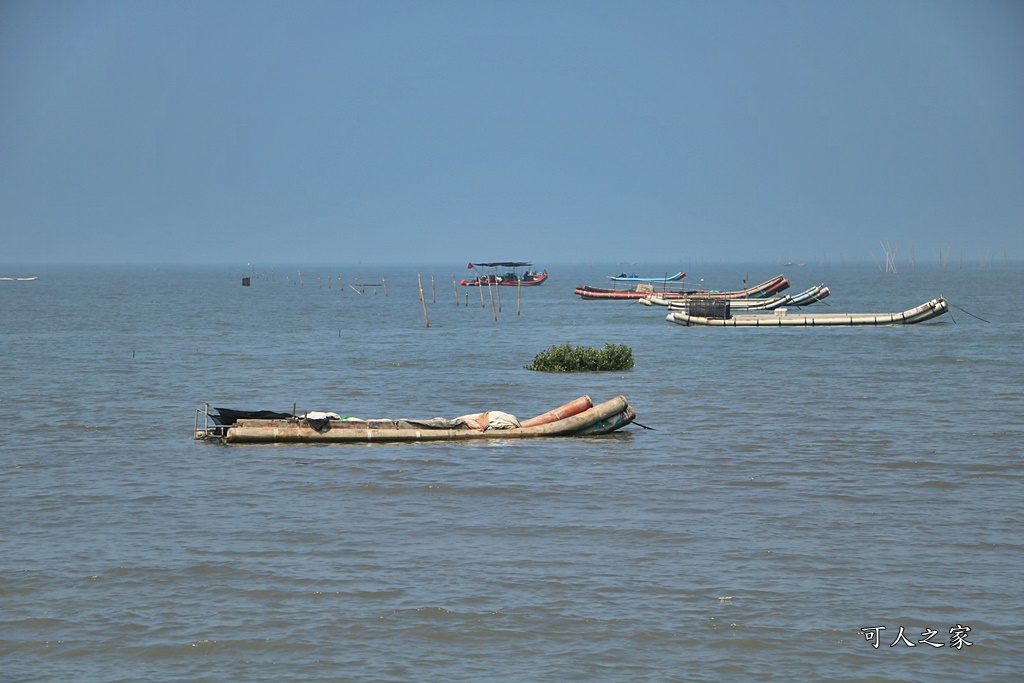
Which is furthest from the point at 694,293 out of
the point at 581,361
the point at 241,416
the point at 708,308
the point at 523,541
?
the point at 523,541

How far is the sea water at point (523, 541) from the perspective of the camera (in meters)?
14.1

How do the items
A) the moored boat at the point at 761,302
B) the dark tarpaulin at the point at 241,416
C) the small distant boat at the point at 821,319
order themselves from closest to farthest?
the dark tarpaulin at the point at 241,416
the small distant boat at the point at 821,319
the moored boat at the point at 761,302

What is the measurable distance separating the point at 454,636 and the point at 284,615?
258 centimetres

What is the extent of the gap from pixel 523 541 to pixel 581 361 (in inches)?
1128

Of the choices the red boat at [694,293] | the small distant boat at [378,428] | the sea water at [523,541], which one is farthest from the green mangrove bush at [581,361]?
the red boat at [694,293]

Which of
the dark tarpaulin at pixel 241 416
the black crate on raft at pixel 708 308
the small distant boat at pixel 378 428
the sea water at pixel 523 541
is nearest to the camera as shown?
the sea water at pixel 523 541

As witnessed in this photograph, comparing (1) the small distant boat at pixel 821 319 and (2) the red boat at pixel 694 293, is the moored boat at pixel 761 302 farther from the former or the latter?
(1) the small distant boat at pixel 821 319

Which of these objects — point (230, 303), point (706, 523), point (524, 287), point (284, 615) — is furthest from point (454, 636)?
point (524, 287)

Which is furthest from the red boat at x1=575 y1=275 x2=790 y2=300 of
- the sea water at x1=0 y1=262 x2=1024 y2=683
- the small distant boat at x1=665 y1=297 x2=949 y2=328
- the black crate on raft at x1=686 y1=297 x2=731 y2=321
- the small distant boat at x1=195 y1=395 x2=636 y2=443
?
the small distant boat at x1=195 y1=395 x2=636 y2=443

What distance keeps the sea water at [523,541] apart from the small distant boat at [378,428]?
320 millimetres

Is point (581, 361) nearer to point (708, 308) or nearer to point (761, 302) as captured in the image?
point (708, 308)

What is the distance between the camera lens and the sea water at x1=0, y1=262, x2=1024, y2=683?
1406 centimetres

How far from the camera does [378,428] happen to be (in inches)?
1094

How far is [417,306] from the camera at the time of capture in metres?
120
